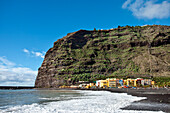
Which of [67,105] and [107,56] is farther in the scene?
[107,56]

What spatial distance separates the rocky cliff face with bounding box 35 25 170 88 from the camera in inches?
5679

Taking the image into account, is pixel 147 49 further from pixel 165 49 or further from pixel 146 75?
pixel 146 75

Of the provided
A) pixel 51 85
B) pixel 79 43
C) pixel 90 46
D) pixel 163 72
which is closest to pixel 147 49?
pixel 163 72

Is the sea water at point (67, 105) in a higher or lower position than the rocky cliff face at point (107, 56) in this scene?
lower

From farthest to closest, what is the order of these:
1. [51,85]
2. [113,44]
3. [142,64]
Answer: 1. [113,44]
2. [51,85]
3. [142,64]

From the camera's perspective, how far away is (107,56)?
551 feet

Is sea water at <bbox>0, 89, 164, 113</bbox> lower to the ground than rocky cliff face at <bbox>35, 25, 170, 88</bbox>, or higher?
lower

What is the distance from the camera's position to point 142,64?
468 ft

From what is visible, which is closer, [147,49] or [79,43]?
[147,49]

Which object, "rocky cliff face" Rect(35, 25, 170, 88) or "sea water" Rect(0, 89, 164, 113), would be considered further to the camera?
"rocky cliff face" Rect(35, 25, 170, 88)

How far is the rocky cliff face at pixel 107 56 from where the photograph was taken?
473 ft

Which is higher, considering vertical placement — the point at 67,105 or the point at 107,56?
the point at 107,56

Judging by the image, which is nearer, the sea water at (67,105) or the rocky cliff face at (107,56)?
the sea water at (67,105)

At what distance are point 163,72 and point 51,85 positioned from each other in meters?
97.8
